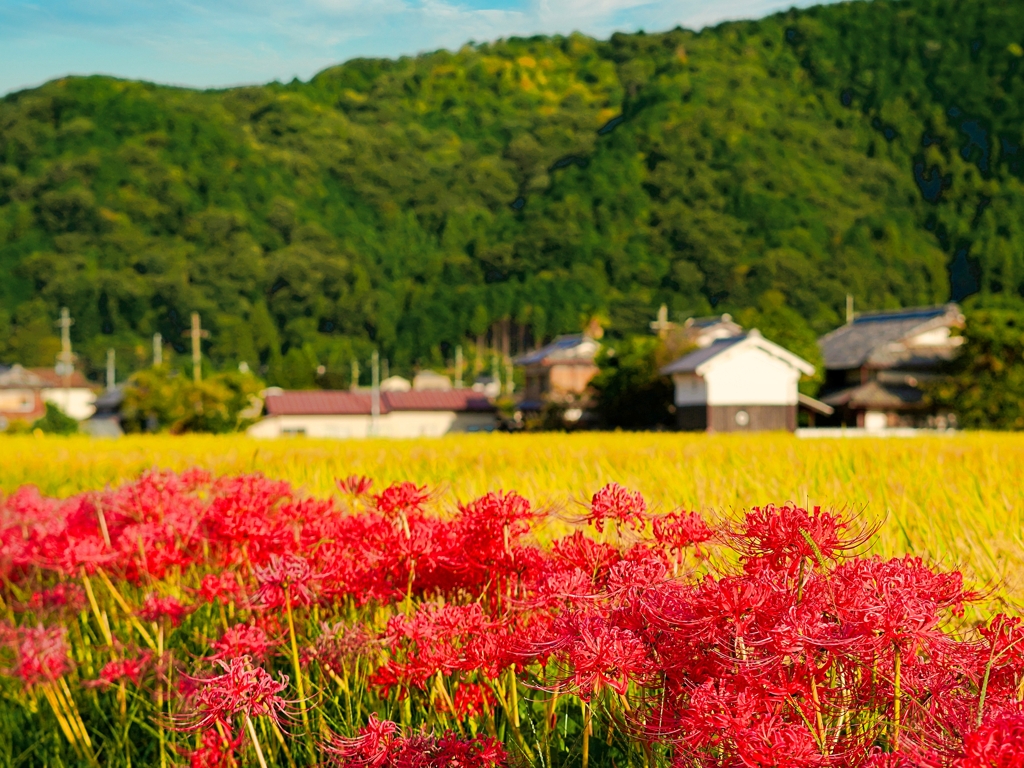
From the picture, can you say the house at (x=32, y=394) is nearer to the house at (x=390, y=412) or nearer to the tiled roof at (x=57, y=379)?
the tiled roof at (x=57, y=379)

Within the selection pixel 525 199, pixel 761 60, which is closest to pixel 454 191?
pixel 525 199

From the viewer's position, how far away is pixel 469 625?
2.34 metres

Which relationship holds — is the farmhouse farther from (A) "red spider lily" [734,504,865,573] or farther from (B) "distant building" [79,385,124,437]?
(A) "red spider lily" [734,504,865,573]

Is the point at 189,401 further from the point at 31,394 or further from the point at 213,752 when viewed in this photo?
the point at 31,394

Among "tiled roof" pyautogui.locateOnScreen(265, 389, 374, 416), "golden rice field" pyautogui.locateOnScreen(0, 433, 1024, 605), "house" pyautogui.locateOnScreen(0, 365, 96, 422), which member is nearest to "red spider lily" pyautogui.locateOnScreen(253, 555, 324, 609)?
"golden rice field" pyautogui.locateOnScreen(0, 433, 1024, 605)

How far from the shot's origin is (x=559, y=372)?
49.8 meters

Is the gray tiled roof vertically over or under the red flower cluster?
over

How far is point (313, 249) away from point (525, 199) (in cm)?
2531

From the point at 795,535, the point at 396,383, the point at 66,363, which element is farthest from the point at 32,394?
the point at 795,535

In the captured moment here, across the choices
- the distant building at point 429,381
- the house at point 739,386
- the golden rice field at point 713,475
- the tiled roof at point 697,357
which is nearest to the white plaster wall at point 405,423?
the tiled roof at point 697,357

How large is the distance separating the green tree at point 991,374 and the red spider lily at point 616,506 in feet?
104

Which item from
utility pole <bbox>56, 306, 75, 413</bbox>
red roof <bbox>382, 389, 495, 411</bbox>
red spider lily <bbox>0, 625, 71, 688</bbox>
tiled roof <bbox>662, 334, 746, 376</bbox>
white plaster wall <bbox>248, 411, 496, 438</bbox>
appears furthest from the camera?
utility pole <bbox>56, 306, 75, 413</bbox>

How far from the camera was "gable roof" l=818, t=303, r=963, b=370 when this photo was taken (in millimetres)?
40669

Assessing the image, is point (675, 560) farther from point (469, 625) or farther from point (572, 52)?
point (572, 52)
